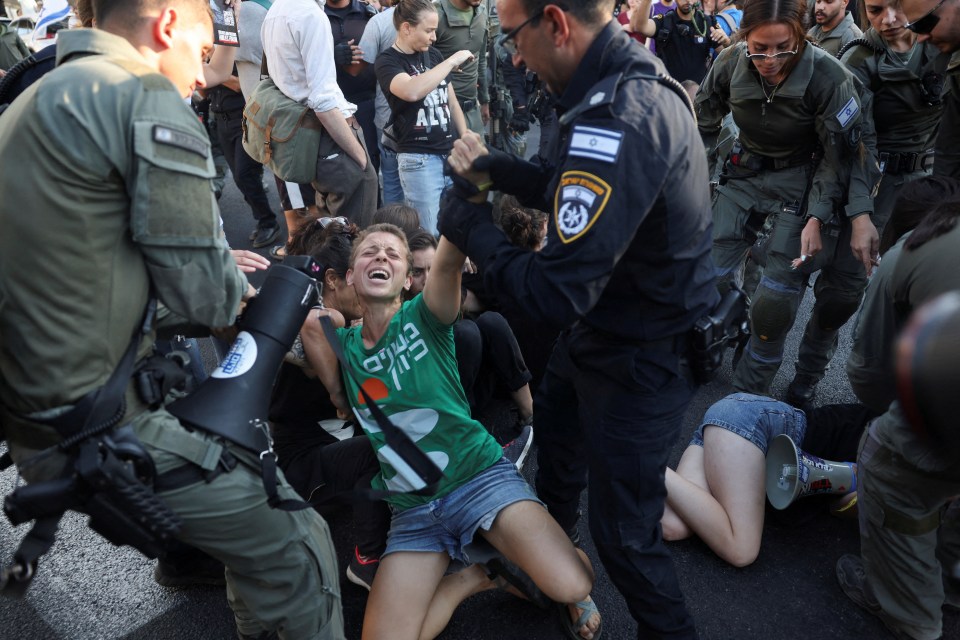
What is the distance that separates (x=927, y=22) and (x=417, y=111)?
267 cm

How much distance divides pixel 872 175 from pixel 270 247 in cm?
419

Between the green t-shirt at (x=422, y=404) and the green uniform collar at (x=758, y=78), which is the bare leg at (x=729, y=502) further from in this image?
the green uniform collar at (x=758, y=78)

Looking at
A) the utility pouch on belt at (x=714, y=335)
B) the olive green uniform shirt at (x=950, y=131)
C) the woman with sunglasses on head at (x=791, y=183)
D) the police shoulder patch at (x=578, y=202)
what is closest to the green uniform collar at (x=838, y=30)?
the woman with sunglasses on head at (x=791, y=183)

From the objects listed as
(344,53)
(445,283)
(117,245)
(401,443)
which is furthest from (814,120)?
(344,53)

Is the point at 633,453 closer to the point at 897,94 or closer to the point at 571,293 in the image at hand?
the point at 571,293

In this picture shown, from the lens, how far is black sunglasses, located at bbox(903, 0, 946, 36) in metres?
2.82

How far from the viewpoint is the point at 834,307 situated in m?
3.37

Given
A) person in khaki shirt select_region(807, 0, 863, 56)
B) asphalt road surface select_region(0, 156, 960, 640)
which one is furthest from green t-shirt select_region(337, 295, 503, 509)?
person in khaki shirt select_region(807, 0, 863, 56)

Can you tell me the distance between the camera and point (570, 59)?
170 centimetres

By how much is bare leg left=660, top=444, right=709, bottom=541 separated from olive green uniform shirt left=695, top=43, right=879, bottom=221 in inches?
52.5

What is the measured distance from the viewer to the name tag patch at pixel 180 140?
1.39 meters

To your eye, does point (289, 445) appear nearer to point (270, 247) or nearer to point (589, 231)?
point (589, 231)

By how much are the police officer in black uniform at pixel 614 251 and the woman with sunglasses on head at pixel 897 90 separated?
2.11 m

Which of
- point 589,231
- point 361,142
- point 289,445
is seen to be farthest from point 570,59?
point 361,142
